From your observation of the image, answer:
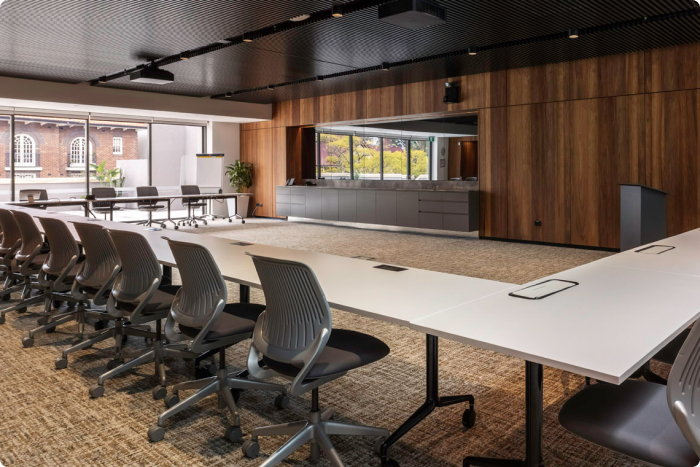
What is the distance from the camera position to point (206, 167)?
48.0ft

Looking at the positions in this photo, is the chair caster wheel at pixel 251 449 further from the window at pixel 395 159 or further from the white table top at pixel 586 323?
the window at pixel 395 159

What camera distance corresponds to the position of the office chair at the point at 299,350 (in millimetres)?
2219

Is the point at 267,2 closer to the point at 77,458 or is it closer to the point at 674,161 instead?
the point at 77,458

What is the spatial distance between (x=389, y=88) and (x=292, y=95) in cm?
264

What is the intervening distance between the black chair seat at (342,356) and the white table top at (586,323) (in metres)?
0.44

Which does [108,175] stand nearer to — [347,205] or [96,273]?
[347,205]

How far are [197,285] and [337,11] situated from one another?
4.40 metres

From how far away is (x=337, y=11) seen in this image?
6215mm

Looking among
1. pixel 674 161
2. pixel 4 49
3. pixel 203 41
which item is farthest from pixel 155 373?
pixel 674 161

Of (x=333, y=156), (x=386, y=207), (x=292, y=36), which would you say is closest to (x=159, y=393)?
(x=292, y=36)

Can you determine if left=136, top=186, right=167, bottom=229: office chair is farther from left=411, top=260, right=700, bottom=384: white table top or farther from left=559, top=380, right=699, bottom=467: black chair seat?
left=559, top=380, right=699, bottom=467: black chair seat

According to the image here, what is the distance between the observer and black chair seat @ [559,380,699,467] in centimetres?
160

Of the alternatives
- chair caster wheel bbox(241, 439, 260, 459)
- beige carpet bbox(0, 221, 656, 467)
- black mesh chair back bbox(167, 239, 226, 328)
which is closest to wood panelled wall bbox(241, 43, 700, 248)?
beige carpet bbox(0, 221, 656, 467)

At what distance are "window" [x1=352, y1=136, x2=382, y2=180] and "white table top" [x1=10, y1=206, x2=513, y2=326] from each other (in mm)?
8972
